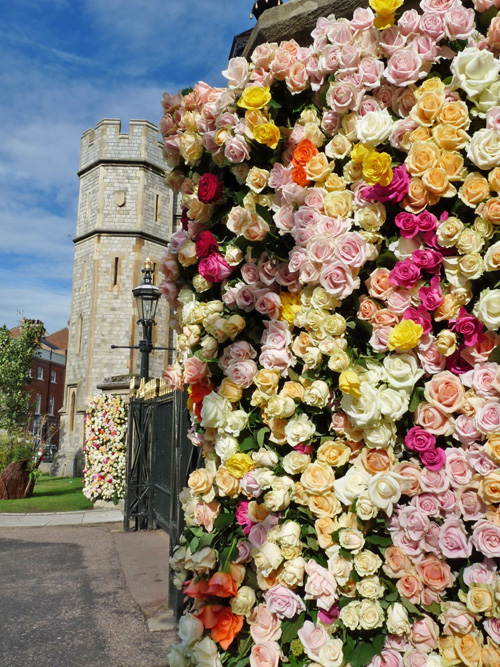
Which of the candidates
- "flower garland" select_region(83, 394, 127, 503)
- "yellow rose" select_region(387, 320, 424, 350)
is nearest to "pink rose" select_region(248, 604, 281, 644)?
"yellow rose" select_region(387, 320, 424, 350)

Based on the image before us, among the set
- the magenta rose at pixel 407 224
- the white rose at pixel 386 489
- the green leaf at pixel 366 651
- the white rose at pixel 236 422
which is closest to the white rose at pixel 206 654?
the green leaf at pixel 366 651

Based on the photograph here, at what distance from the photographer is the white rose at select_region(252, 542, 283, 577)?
1.94 m

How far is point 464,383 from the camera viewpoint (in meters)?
1.79

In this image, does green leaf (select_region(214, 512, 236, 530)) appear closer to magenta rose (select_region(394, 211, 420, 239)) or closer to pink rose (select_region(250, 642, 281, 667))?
pink rose (select_region(250, 642, 281, 667))

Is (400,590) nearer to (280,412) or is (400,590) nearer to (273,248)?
(280,412)

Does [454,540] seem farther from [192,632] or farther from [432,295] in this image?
[192,632]

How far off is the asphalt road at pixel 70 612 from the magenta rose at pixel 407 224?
123 inches

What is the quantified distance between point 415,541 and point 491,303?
29.8 inches

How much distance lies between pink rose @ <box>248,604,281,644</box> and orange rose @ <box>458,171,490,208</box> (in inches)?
58.7

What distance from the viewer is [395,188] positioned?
190 centimetres

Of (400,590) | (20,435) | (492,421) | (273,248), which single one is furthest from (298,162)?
(20,435)

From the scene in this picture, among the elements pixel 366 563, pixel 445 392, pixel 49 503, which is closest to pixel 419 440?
pixel 445 392

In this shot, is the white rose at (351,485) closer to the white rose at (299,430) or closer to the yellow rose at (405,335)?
the white rose at (299,430)

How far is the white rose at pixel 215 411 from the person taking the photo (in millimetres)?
2162
